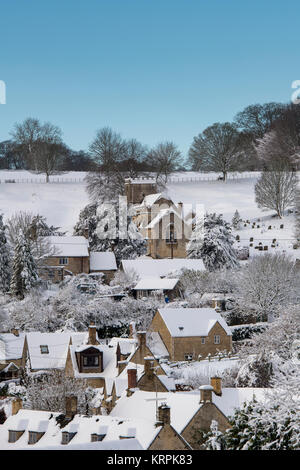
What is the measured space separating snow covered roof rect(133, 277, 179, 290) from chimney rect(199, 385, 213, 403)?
89.3 feet

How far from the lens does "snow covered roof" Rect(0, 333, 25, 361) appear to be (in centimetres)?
4097

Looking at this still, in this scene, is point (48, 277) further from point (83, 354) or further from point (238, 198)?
point (238, 198)

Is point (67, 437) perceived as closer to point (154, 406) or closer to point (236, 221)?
point (154, 406)

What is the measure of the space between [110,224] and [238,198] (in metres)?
30.9

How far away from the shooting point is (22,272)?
1925 inches

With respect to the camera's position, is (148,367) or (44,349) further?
(44,349)

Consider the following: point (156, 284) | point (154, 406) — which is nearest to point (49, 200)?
point (156, 284)

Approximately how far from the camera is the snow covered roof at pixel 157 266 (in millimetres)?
53031

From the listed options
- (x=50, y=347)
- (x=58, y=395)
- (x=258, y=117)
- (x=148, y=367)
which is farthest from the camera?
(x=258, y=117)

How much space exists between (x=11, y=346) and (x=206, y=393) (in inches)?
867

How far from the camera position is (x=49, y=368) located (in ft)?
126

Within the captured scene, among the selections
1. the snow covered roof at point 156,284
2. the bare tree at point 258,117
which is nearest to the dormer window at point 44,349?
the snow covered roof at point 156,284
